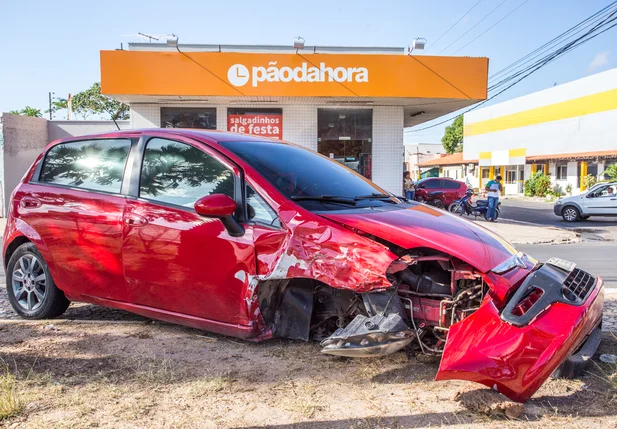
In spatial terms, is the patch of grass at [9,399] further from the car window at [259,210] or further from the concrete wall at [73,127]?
the concrete wall at [73,127]

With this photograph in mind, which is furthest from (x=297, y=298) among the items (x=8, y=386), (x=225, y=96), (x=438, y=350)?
(x=225, y=96)

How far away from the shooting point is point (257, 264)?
3689mm

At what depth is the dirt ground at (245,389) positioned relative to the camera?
2893 mm

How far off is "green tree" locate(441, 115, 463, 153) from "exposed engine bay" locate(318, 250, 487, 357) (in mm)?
77331

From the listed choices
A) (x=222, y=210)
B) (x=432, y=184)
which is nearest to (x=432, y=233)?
(x=222, y=210)

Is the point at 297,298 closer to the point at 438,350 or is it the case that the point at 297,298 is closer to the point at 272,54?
the point at 438,350

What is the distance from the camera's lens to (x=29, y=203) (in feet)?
15.8

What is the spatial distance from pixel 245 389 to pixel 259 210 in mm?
1198

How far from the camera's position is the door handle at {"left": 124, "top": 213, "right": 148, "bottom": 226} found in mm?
4088

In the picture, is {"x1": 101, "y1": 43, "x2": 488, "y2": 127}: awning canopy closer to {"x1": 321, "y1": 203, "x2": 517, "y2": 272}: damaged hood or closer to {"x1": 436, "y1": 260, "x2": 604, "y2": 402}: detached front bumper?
{"x1": 321, "y1": 203, "x2": 517, "y2": 272}: damaged hood

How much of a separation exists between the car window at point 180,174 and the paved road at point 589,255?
206 inches

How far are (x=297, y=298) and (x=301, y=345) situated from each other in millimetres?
494

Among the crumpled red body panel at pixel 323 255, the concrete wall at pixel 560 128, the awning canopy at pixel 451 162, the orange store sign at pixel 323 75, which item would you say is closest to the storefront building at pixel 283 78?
the orange store sign at pixel 323 75

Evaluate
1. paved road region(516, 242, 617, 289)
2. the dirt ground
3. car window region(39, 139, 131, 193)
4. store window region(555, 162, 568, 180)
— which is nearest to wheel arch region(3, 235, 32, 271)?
car window region(39, 139, 131, 193)
